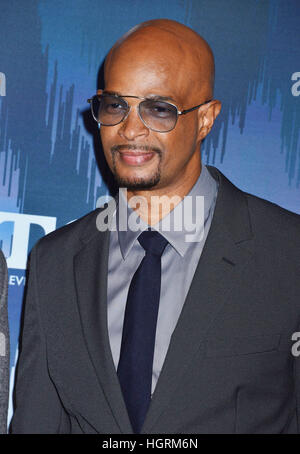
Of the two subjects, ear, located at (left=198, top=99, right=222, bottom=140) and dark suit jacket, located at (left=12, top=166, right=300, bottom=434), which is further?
ear, located at (left=198, top=99, right=222, bottom=140)

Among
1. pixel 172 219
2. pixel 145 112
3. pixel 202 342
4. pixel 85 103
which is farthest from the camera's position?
pixel 85 103

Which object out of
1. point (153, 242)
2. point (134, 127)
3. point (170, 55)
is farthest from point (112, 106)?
point (153, 242)

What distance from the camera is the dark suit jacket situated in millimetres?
1795

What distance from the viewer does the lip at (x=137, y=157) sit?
1954 mm

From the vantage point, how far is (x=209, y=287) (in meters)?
1.86

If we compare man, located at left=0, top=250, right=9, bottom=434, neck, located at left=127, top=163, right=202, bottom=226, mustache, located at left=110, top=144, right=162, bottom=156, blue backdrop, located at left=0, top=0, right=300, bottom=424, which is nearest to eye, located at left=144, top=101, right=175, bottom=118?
mustache, located at left=110, top=144, right=162, bottom=156

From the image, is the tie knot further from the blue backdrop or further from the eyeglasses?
the blue backdrop

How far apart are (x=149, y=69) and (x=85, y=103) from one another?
63 centimetres

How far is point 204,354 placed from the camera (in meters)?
1.81

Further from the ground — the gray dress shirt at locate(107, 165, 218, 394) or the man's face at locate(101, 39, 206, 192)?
the man's face at locate(101, 39, 206, 192)

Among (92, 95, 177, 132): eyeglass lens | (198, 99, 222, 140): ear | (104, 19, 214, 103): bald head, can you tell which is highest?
(104, 19, 214, 103): bald head

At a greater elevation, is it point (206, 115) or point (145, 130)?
point (206, 115)

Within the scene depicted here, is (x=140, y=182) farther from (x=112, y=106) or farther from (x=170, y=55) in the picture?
(x=170, y=55)

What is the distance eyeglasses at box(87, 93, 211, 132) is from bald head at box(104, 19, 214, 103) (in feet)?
0.29
